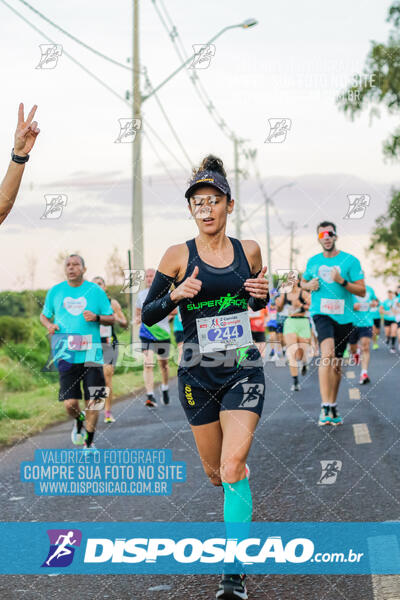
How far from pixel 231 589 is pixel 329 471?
2891 millimetres

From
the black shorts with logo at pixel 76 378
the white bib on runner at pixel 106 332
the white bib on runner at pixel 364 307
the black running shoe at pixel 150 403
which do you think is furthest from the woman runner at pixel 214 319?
the white bib on runner at pixel 364 307

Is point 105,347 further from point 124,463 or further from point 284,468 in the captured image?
point 284,468

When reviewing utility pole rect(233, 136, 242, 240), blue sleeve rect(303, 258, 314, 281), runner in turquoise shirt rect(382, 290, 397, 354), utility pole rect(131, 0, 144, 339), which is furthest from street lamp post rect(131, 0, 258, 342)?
utility pole rect(233, 136, 242, 240)

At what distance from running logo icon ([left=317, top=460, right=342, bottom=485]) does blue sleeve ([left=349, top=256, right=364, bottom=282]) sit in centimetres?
273

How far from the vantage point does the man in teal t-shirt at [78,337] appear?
7973mm

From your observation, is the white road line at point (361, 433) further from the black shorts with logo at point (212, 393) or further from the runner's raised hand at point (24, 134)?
the runner's raised hand at point (24, 134)

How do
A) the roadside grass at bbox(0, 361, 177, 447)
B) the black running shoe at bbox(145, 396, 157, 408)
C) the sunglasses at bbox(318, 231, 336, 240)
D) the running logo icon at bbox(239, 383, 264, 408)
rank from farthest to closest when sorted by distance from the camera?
the black running shoe at bbox(145, 396, 157, 408)
the roadside grass at bbox(0, 361, 177, 447)
the sunglasses at bbox(318, 231, 336, 240)
the running logo icon at bbox(239, 383, 264, 408)

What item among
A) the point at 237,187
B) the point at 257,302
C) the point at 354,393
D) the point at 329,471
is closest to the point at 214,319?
the point at 257,302

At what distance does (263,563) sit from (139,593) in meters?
0.75

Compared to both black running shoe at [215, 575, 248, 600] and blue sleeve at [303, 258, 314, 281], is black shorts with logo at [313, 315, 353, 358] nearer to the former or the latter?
blue sleeve at [303, 258, 314, 281]

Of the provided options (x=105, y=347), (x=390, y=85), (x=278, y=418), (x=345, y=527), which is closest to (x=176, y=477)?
(x=345, y=527)

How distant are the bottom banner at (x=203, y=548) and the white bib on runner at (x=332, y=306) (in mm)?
4415

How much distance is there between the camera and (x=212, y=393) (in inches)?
171

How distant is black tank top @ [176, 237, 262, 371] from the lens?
4.35m
